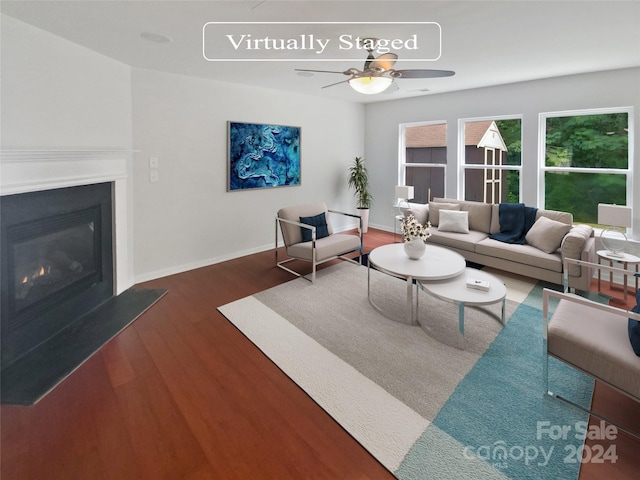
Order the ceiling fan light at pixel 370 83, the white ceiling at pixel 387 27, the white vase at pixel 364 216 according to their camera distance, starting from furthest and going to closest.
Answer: the white vase at pixel 364 216 → the ceiling fan light at pixel 370 83 → the white ceiling at pixel 387 27

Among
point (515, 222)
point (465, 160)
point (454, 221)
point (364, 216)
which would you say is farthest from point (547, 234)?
point (364, 216)

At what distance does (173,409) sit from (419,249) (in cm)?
251

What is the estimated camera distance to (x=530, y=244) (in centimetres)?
405

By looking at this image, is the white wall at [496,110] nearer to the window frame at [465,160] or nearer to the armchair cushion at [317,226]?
the window frame at [465,160]

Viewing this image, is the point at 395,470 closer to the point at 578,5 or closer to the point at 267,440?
the point at 267,440

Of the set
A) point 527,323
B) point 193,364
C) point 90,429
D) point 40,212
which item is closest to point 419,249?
point 527,323

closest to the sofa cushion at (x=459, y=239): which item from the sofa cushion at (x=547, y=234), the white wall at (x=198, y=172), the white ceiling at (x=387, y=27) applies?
the sofa cushion at (x=547, y=234)

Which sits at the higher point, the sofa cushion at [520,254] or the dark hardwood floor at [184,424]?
the sofa cushion at [520,254]

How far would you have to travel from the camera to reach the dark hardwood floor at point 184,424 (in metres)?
1.59

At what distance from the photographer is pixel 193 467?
1596mm

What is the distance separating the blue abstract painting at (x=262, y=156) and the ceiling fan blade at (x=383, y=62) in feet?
8.36

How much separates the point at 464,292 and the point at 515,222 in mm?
2283

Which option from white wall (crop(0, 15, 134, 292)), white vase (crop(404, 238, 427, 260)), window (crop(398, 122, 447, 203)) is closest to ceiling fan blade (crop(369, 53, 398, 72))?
white vase (crop(404, 238, 427, 260))

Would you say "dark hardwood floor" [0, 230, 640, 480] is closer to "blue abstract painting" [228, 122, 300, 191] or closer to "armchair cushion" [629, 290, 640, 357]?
"armchair cushion" [629, 290, 640, 357]
